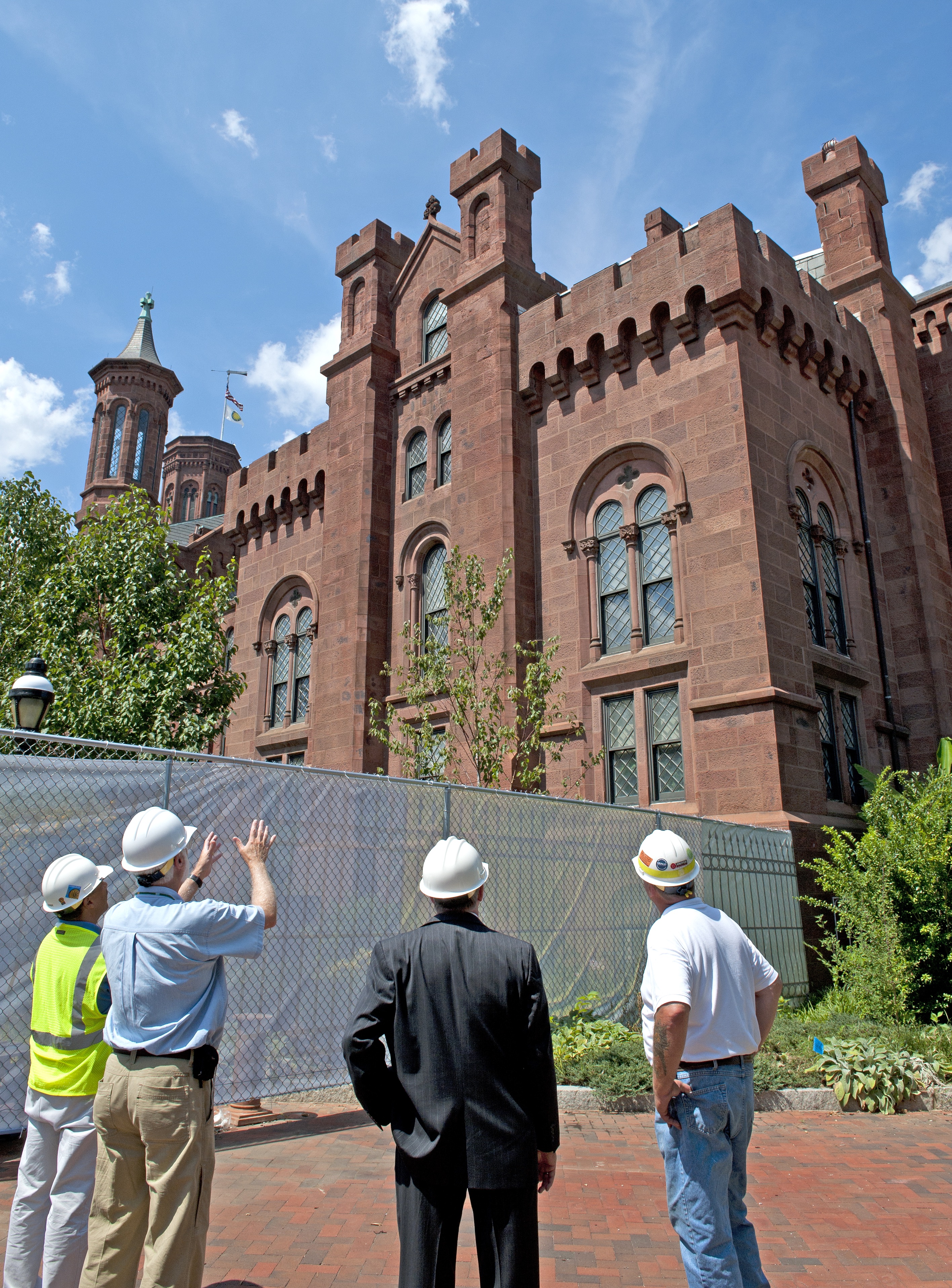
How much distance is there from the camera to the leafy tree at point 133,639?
47.3 feet

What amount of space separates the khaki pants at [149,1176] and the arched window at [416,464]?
53.2 feet

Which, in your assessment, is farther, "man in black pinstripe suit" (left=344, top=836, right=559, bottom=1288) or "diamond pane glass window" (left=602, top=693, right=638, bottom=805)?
"diamond pane glass window" (left=602, top=693, right=638, bottom=805)

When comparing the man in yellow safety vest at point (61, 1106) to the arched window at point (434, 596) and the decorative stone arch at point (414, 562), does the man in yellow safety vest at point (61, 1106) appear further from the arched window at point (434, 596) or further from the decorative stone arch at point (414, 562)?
the decorative stone arch at point (414, 562)

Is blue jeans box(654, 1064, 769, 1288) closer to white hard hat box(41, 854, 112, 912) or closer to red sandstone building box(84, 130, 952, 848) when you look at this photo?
white hard hat box(41, 854, 112, 912)

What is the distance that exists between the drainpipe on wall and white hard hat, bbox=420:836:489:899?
14017 mm

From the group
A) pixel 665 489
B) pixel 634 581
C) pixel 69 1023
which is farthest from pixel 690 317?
pixel 69 1023

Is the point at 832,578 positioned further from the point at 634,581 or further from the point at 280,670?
the point at 280,670

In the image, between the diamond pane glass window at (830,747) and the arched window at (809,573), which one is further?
the arched window at (809,573)

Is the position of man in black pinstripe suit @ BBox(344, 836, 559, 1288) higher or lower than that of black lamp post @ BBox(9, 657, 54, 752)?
lower

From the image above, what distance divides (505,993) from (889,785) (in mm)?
10619

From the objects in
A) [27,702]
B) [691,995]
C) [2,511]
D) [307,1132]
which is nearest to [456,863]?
[691,995]

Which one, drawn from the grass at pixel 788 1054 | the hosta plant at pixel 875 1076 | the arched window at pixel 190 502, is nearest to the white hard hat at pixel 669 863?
the grass at pixel 788 1054

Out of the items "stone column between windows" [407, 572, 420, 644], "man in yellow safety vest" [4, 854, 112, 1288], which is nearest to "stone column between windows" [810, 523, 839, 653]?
"stone column between windows" [407, 572, 420, 644]

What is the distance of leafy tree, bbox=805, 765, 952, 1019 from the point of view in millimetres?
9953
